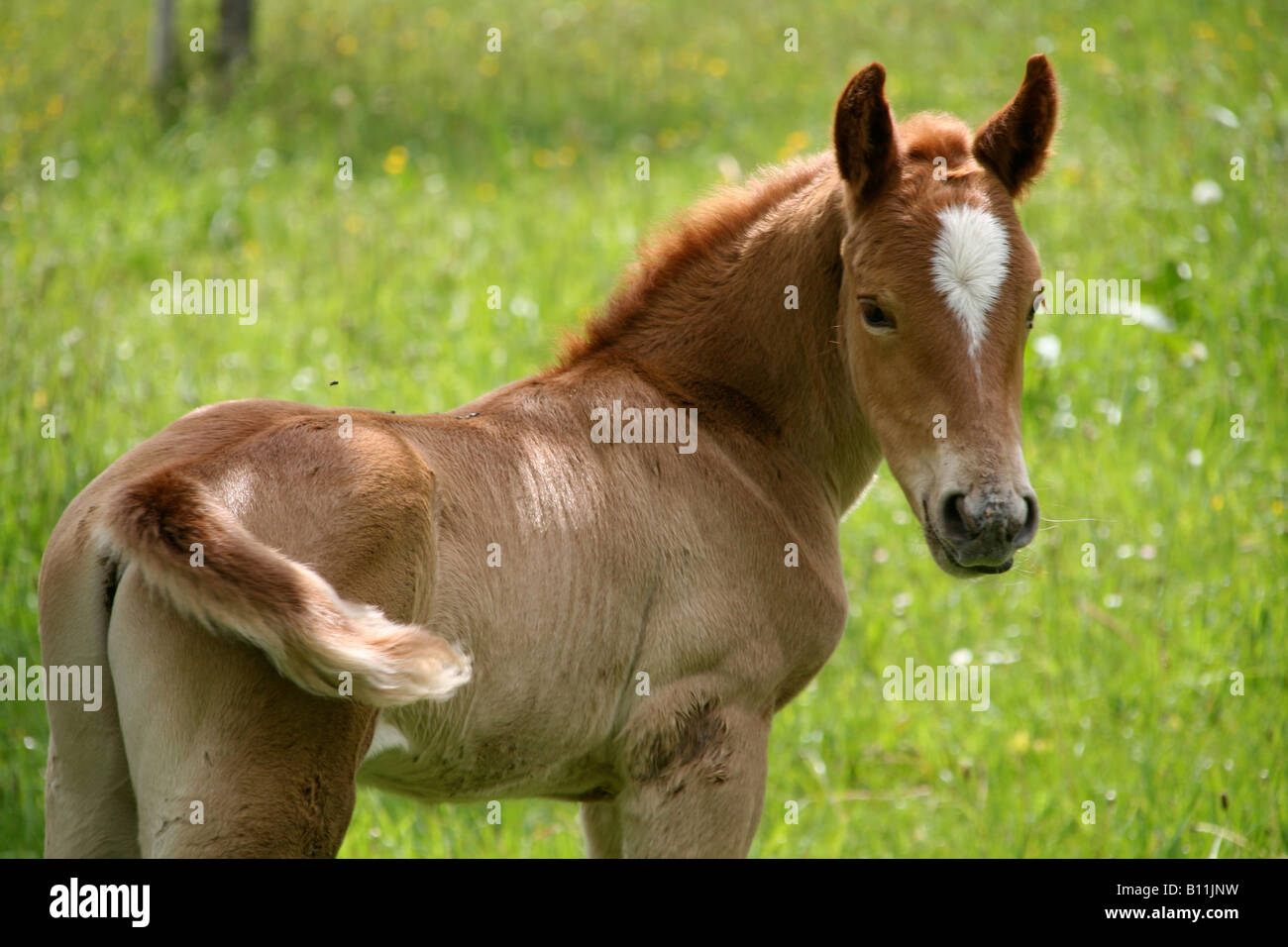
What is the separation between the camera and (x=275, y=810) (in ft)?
7.63

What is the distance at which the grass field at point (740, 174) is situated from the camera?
4.89 metres

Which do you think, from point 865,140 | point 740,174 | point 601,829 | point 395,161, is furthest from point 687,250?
point 395,161

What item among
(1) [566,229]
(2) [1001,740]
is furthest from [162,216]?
(2) [1001,740]

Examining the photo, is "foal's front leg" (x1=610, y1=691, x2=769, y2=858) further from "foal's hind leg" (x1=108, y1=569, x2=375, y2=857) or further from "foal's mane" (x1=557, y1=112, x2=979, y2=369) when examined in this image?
"foal's mane" (x1=557, y1=112, x2=979, y2=369)

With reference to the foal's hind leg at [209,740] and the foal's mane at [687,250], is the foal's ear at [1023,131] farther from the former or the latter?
the foal's hind leg at [209,740]

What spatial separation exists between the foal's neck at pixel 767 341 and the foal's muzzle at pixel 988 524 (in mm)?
683

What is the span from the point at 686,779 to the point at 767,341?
1276 millimetres

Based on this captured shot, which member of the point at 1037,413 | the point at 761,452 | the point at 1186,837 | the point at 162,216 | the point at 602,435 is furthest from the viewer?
the point at 162,216

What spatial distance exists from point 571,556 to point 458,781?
1.98ft

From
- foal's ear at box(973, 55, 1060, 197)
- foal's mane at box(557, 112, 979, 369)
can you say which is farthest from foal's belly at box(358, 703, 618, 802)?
foal's ear at box(973, 55, 1060, 197)

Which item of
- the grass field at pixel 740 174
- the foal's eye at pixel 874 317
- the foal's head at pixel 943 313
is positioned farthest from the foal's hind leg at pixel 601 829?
the foal's eye at pixel 874 317

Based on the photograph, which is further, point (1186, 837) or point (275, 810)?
point (1186, 837)
